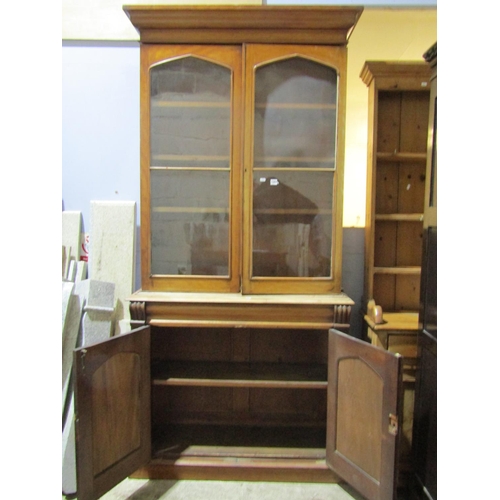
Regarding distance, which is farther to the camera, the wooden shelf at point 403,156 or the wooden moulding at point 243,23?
the wooden shelf at point 403,156

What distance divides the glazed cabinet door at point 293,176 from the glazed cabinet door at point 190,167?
0.24 feet

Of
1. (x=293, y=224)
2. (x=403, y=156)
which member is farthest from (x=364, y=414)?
(x=403, y=156)

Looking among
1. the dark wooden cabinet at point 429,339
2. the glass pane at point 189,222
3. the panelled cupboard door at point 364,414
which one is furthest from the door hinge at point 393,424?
the glass pane at point 189,222

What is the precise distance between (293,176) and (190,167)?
1.52 feet

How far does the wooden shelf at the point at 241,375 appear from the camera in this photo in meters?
1.56

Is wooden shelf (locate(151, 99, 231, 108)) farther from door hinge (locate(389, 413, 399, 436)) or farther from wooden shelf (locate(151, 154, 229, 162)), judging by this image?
door hinge (locate(389, 413, 399, 436))

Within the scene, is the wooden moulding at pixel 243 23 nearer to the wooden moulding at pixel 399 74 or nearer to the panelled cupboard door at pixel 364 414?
the wooden moulding at pixel 399 74

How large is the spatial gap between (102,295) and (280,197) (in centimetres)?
94

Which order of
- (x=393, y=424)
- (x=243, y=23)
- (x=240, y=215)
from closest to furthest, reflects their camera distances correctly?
(x=393, y=424), (x=243, y=23), (x=240, y=215)

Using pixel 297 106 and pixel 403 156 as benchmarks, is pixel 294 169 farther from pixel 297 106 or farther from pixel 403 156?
pixel 403 156

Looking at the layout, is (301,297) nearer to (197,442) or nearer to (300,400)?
(300,400)

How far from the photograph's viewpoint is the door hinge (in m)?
1.21

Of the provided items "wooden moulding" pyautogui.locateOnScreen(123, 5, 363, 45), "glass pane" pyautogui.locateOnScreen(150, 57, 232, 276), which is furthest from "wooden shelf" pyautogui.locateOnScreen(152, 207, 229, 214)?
"wooden moulding" pyautogui.locateOnScreen(123, 5, 363, 45)

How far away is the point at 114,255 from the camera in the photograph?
1.81 metres
